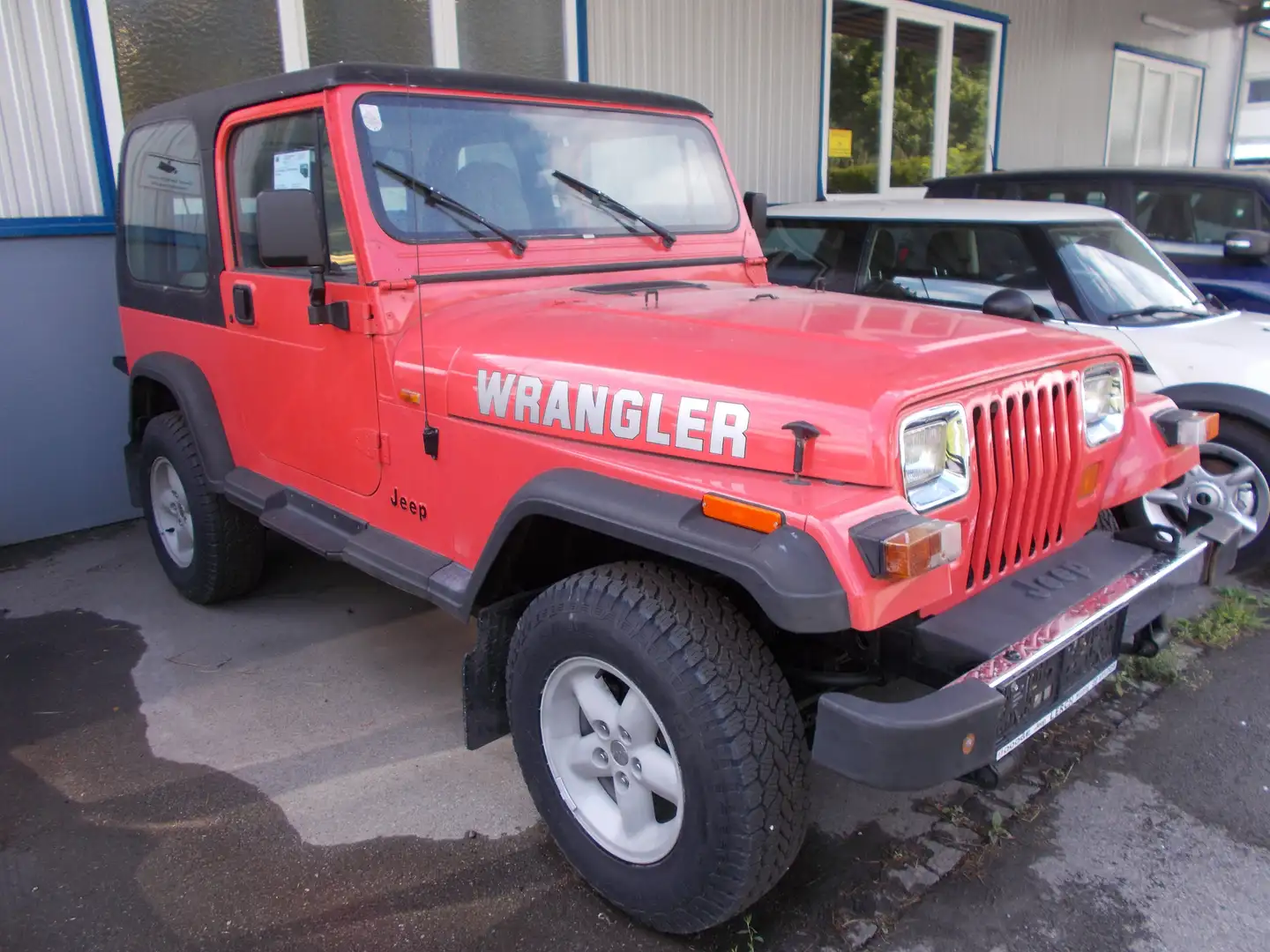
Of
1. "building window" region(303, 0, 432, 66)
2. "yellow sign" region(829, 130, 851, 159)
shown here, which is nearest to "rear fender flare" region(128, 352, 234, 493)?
"building window" region(303, 0, 432, 66)

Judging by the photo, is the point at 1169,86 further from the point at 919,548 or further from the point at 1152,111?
the point at 919,548

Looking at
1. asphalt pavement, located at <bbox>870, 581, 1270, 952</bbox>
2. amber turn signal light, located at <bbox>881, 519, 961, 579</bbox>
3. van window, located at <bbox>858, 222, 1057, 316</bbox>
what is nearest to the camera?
amber turn signal light, located at <bbox>881, 519, 961, 579</bbox>

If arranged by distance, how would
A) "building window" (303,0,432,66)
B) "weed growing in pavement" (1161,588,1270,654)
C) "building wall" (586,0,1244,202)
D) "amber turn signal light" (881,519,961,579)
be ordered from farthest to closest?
1. "building wall" (586,0,1244,202)
2. "building window" (303,0,432,66)
3. "weed growing in pavement" (1161,588,1270,654)
4. "amber turn signal light" (881,519,961,579)

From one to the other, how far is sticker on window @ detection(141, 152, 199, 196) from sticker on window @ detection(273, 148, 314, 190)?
2.22ft

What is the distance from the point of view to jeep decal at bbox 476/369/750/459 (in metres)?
2.17

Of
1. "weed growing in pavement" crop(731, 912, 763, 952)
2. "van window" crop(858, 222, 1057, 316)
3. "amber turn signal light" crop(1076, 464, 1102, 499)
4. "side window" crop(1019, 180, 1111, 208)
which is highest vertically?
"side window" crop(1019, 180, 1111, 208)

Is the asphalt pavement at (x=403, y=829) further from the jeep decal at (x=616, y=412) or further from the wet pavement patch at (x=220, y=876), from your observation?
the jeep decal at (x=616, y=412)

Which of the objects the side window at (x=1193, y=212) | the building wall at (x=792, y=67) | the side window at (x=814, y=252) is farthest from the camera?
the building wall at (x=792, y=67)

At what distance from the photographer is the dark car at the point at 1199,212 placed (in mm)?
5957

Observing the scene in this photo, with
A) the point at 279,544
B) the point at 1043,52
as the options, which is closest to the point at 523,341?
the point at 279,544

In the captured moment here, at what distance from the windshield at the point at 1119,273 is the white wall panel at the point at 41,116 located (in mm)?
5026

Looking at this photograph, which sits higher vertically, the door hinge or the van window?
the van window

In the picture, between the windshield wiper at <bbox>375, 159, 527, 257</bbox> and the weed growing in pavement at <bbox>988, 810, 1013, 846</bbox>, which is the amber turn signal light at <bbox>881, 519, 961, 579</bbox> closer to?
the weed growing in pavement at <bbox>988, 810, 1013, 846</bbox>

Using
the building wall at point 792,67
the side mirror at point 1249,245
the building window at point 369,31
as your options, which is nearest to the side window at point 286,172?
the building window at point 369,31
